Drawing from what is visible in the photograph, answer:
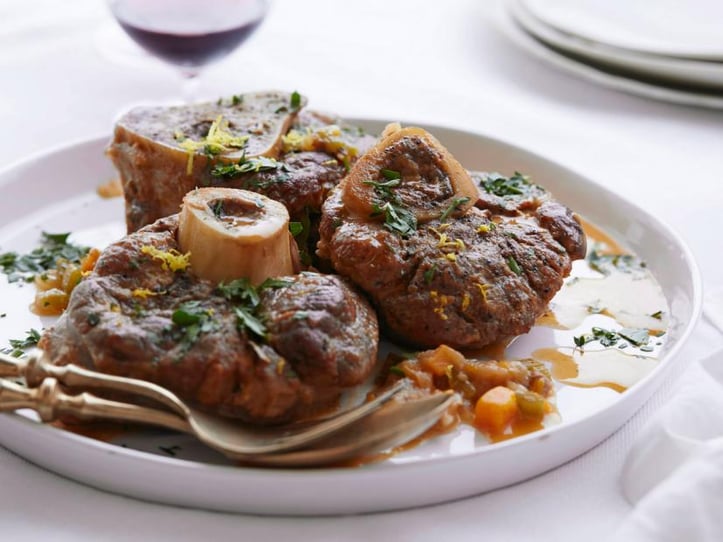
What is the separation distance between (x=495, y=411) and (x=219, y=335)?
→ 1061 millimetres

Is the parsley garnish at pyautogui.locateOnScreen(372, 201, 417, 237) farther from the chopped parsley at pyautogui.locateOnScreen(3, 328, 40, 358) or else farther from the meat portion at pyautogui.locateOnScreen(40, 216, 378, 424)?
the chopped parsley at pyautogui.locateOnScreen(3, 328, 40, 358)

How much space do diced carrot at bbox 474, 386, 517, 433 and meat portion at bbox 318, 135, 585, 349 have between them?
0.33 metres

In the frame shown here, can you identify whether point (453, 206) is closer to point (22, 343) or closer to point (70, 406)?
point (70, 406)

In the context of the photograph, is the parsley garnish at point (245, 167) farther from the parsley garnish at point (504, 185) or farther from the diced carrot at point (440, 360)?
the diced carrot at point (440, 360)

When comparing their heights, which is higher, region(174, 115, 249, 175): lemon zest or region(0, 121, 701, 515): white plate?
region(174, 115, 249, 175): lemon zest

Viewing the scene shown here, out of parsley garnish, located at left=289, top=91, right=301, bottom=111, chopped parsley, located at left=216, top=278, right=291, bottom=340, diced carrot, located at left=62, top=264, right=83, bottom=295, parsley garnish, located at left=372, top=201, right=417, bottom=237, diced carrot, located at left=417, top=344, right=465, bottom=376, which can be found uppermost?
parsley garnish, located at left=372, top=201, right=417, bottom=237

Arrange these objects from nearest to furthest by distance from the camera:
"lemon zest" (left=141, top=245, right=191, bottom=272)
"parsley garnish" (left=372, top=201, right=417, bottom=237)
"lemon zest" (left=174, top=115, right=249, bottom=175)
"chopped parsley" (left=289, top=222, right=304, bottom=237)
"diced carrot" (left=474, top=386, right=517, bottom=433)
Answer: "diced carrot" (left=474, top=386, right=517, bottom=433) → "lemon zest" (left=141, top=245, right=191, bottom=272) → "parsley garnish" (left=372, top=201, right=417, bottom=237) → "chopped parsley" (left=289, top=222, right=304, bottom=237) → "lemon zest" (left=174, top=115, right=249, bottom=175)

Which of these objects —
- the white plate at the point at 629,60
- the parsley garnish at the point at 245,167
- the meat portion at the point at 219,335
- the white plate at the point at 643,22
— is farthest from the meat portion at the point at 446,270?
the white plate at the point at 643,22

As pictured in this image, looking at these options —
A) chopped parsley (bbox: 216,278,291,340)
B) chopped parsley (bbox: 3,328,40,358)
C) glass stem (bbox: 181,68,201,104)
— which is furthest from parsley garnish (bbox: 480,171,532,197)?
glass stem (bbox: 181,68,201,104)

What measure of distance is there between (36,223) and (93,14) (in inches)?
153

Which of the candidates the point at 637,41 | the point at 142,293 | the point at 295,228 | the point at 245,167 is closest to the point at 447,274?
the point at 295,228

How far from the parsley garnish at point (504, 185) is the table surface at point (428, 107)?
83cm

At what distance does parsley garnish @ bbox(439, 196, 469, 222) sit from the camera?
13.2ft

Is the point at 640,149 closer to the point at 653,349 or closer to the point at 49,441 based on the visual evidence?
the point at 653,349
